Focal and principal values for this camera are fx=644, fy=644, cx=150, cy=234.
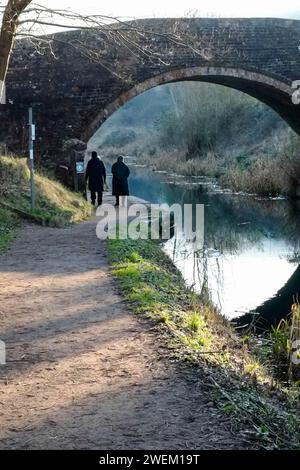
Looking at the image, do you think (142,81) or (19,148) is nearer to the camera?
(19,148)

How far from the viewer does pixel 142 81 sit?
17594 mm

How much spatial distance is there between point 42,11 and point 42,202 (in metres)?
4.87

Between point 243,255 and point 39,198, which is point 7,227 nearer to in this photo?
point 39,198

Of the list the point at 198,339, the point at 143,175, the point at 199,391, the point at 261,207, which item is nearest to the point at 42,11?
the point at 198,339

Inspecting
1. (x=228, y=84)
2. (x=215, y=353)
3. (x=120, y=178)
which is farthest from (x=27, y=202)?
(x=228, y=84)

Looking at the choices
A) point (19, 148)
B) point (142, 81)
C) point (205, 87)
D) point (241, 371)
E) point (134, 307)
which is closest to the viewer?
point (241, 371)

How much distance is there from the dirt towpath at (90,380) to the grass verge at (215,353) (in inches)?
4.6

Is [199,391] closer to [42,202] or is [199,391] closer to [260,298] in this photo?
[260,298]

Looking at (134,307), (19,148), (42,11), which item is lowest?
(134,307)

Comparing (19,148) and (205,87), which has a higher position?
(205,87)

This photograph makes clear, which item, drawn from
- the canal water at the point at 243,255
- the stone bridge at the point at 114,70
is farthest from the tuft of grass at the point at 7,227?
the stone bridge at the point at 114,70

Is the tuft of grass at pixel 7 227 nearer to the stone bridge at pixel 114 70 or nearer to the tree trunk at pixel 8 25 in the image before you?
the tree trunk at pixel 8 25

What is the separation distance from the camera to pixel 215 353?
15.3ft
